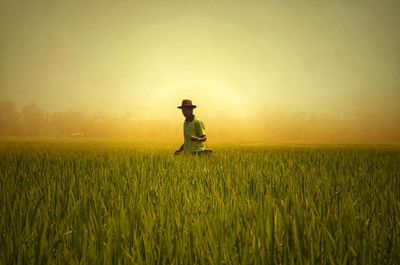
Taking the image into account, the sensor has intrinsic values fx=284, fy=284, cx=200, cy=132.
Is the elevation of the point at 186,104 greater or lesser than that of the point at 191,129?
greater

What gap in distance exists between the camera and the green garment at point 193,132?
264 inches

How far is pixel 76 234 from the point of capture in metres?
1.29

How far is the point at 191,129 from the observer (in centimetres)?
681

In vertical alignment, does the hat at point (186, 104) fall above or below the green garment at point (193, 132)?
above

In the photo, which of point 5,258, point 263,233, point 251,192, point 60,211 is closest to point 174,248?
point 263,233

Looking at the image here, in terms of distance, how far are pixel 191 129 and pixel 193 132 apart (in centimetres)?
9

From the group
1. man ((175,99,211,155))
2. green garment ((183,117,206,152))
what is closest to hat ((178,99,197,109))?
man ((175,99,211,155))

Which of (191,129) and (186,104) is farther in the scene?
(191,129)

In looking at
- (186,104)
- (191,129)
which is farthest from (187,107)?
(191,129)

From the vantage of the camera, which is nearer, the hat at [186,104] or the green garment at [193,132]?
the hat at [186,104]

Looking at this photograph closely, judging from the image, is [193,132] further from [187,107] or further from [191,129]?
[187,107]

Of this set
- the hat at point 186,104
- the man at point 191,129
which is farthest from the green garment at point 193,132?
the hat at point 186,104

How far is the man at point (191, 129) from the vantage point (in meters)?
6.54

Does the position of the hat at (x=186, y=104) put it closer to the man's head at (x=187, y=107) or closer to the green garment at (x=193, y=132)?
the man's head at (x=187, y=107)
